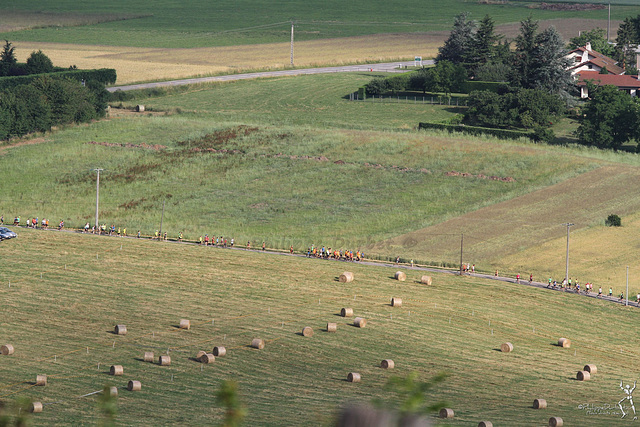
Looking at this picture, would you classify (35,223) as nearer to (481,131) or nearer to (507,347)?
(507,347)

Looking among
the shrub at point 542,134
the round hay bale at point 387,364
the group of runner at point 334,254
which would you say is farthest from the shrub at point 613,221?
the round hay bale at point 387,364

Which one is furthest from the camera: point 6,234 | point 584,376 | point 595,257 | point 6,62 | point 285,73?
point 285,73

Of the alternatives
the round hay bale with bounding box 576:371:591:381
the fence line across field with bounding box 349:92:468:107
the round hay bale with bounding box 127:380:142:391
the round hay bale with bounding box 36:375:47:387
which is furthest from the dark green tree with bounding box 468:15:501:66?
the round hay bale with bounding box 36:375:47:387

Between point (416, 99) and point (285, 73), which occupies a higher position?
point (285, 73)

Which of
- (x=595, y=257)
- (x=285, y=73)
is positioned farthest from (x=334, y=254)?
(x=285, y=73)

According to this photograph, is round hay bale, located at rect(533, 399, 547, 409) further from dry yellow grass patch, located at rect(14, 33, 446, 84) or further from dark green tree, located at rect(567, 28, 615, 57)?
dark green tree, located at rect(567, 28, 615, 57)

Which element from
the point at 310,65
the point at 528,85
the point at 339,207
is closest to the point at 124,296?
the point at 339,207
